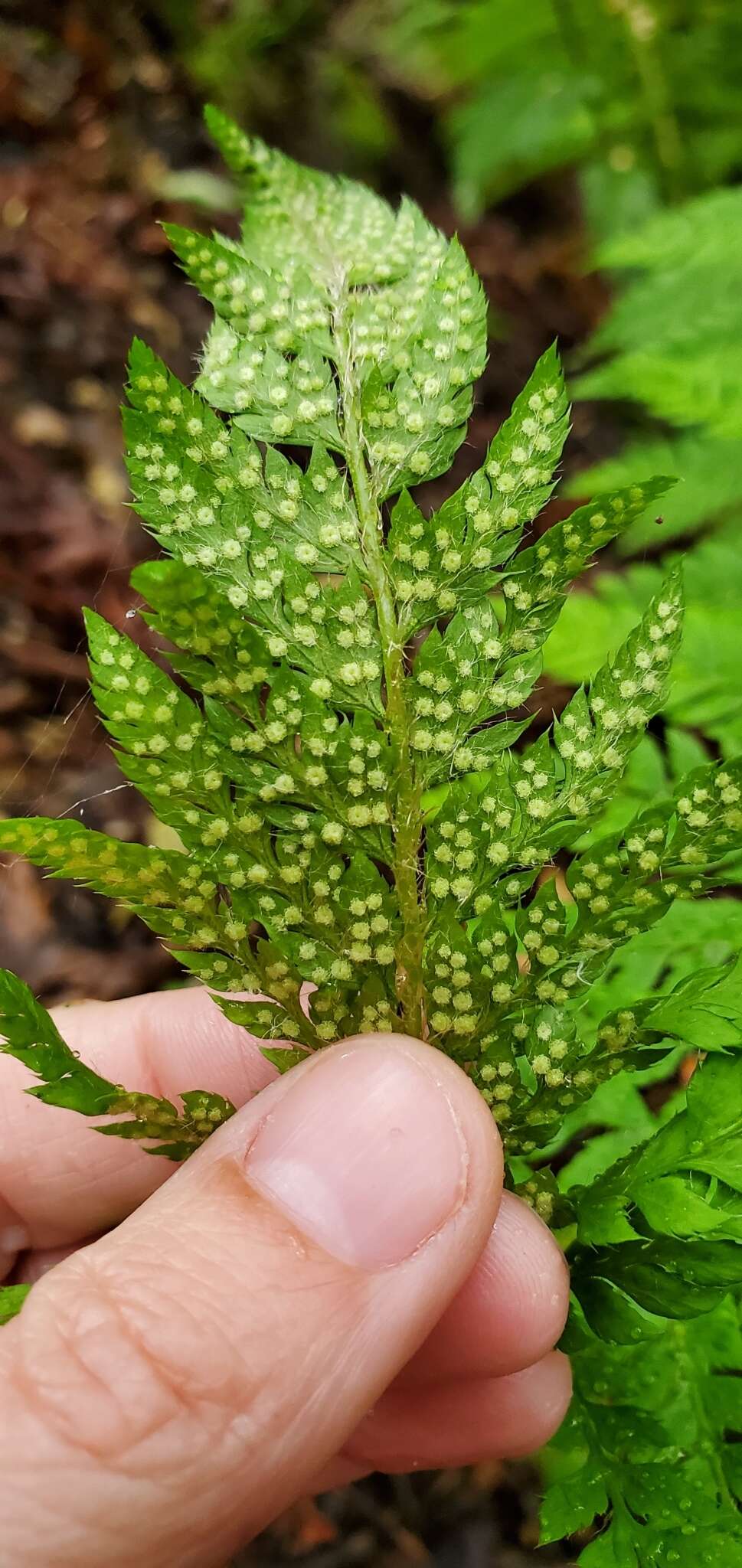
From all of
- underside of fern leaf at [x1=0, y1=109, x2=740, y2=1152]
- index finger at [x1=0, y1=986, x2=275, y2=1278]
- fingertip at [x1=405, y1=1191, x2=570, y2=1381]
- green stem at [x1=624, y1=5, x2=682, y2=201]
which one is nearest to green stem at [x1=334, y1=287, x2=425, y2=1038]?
underside of fern leaf at [x1=0, y1=109, x2=740, y2=1152]

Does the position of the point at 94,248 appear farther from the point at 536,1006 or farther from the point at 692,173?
the point at 536,1006

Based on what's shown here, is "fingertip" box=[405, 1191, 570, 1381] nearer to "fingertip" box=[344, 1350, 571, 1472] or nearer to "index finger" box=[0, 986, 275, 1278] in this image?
"fingertip" box=[344, 1350, 571, 1472]

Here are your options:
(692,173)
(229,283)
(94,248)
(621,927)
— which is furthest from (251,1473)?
(692,173)

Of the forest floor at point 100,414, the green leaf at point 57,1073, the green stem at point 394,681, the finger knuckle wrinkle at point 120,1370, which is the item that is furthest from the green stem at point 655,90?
the finger knuckle wrinkle at point 120,1370

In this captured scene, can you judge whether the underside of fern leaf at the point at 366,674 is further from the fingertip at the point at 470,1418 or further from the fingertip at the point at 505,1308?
the fingertip at the point at 470,1418

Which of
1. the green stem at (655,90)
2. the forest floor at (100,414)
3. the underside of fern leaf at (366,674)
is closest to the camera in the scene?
the underside of fern leaf at (366,674)

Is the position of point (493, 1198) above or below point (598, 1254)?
above

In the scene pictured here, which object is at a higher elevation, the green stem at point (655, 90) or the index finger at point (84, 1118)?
the green stem at point (655, 90)
